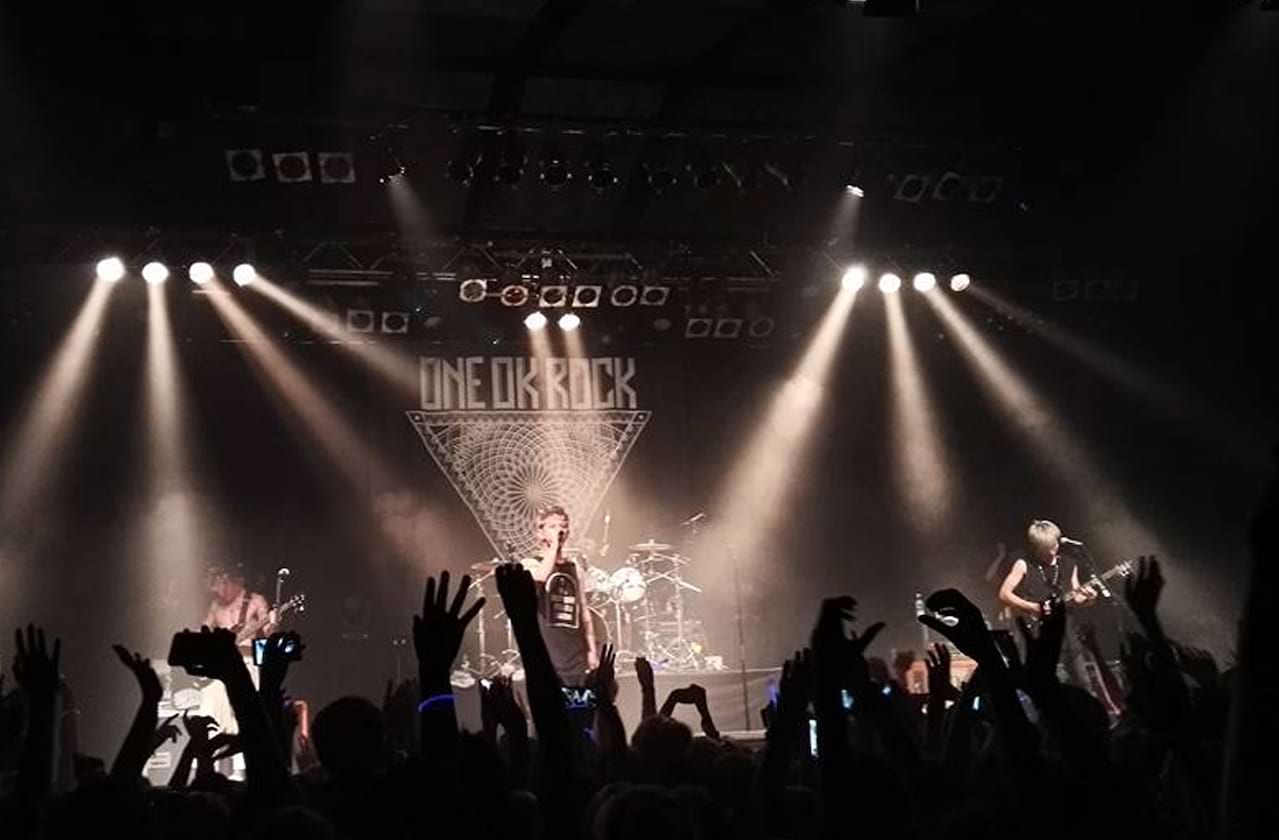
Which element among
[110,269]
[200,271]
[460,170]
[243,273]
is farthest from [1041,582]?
[110,269]

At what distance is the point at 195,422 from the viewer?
11.6 meters

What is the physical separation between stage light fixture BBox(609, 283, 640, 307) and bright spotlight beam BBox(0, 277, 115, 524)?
417cm

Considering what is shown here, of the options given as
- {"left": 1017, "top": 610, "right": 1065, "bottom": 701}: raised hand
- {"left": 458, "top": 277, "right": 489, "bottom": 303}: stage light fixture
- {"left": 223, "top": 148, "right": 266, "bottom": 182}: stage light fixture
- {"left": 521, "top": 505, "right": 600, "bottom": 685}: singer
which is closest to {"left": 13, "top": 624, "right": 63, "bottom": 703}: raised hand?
{"left": 1017, "top": 610, "right": 1065, "bottom": 701}: raised hand

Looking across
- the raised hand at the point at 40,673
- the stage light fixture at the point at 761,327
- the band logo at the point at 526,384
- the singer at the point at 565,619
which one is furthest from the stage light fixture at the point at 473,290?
the raised hand at the point at 40,673

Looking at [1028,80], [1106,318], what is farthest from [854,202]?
[1106,318]

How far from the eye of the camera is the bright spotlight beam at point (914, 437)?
503 inches

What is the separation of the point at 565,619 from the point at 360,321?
347 centimetres

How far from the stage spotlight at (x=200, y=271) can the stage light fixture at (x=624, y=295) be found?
330 centimetres

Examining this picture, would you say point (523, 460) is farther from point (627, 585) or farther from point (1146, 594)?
point (1146, 594)

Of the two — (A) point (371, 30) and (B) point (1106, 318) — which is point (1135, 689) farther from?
(B) point (1106, 318)

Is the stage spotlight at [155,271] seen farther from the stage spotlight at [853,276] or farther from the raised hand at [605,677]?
the raised hand at [605,677]

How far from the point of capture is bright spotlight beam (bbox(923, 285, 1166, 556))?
12.7 metres

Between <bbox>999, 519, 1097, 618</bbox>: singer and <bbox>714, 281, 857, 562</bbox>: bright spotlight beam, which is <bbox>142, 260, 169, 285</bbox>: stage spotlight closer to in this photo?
<bbox>714, 281, 857, 562</bbox>: bright spotlight beam

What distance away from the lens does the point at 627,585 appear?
11445 mm
